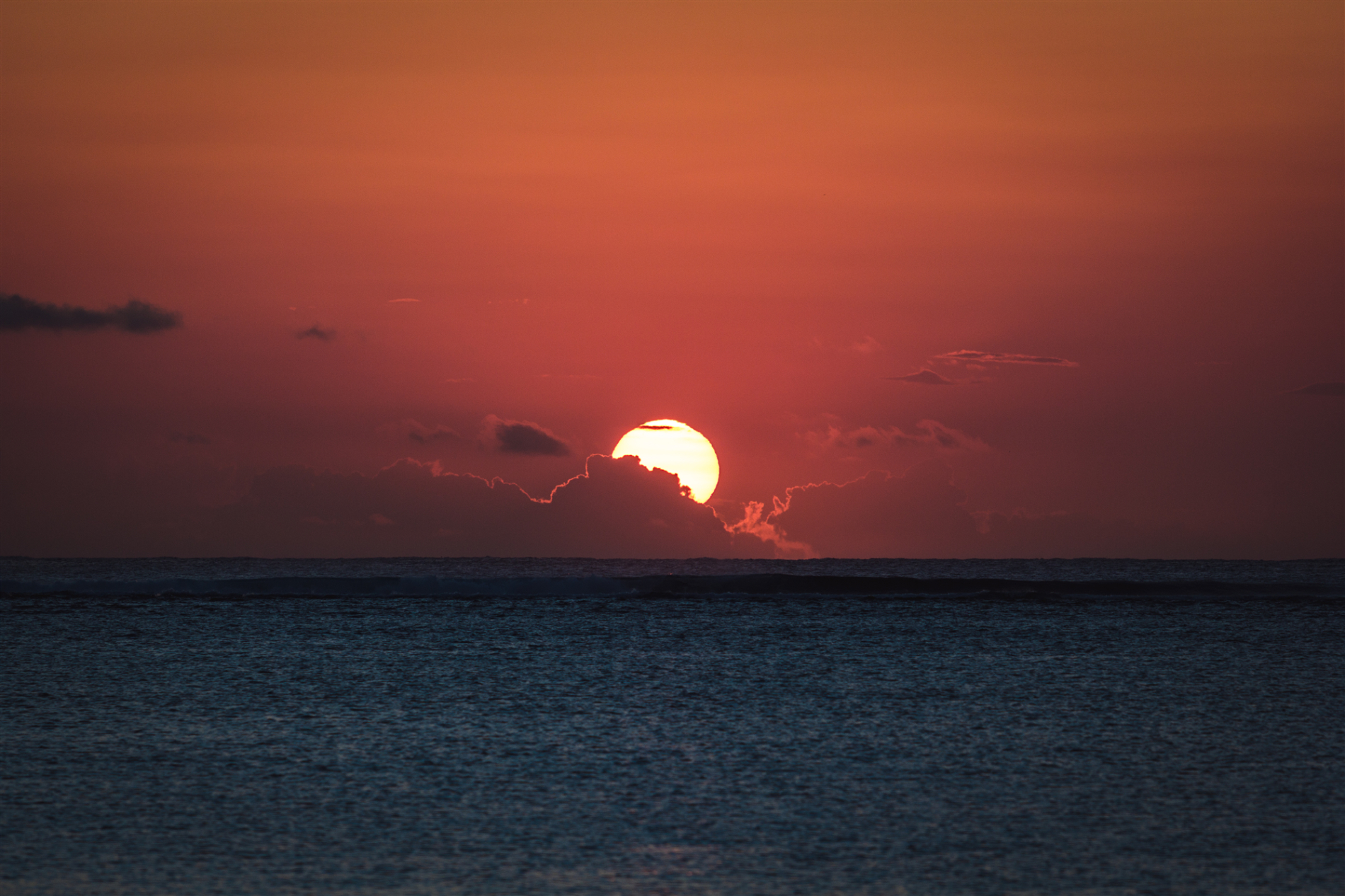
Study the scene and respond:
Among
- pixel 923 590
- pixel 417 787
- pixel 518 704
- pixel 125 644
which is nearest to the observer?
pixel 417 787

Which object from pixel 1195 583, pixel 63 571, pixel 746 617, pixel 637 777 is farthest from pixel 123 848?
pixel 63 571

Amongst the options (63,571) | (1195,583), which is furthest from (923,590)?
(63,571)

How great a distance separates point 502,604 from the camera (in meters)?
48.1

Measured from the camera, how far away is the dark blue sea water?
32.4 ft

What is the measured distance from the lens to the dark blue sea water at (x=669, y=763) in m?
9.88

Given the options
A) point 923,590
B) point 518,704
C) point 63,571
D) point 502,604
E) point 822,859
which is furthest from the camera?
point 63,571

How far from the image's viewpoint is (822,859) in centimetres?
1015

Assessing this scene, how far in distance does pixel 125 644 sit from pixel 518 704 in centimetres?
1481

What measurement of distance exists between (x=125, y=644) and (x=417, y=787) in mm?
19657

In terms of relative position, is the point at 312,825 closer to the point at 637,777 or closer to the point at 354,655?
the point at 637,777

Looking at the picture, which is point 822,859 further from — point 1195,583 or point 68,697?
point 1195,583

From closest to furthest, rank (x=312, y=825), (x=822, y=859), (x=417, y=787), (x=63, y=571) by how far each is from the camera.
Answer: (x=822, y=859)
(x=312, y=825)
(x=417, y=787)
(x=63, y=571)

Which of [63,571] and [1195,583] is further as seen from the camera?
[63,571]

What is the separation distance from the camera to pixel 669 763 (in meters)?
14.2
